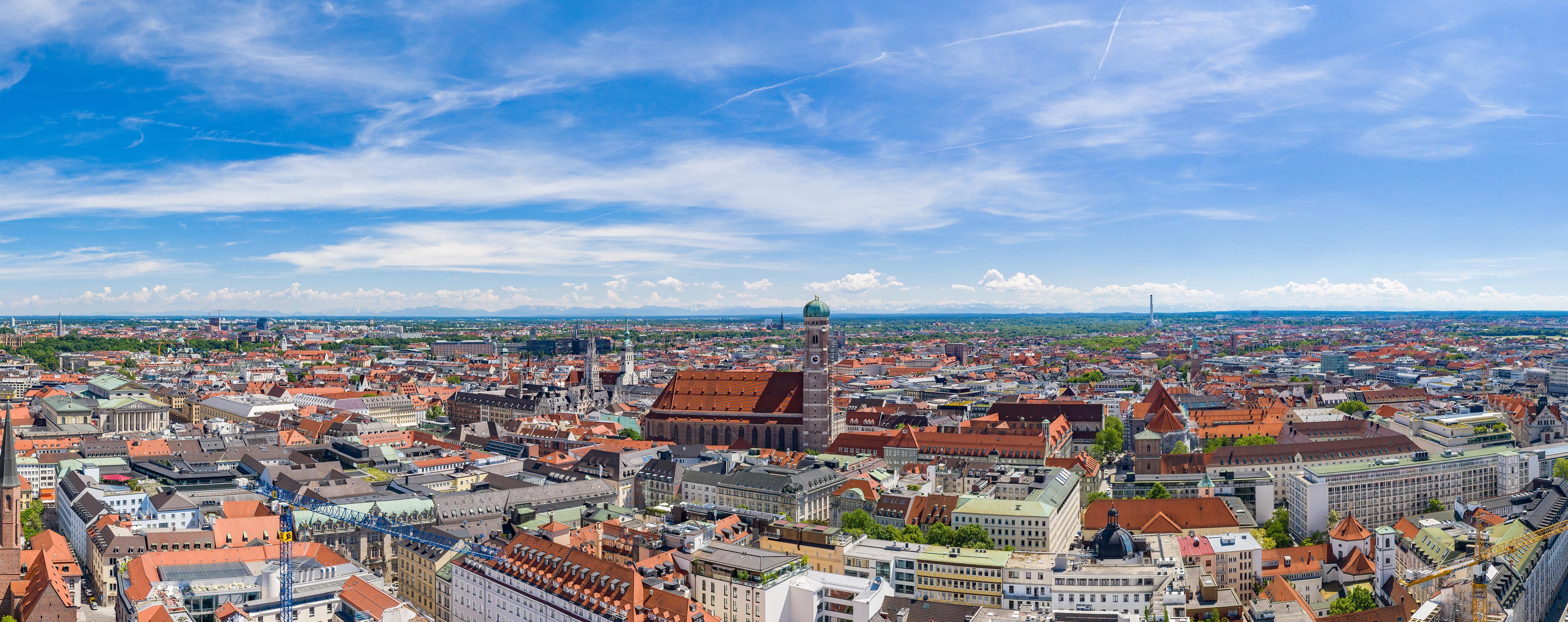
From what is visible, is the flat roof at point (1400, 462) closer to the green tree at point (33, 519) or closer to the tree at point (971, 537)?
the tree at point (971, 537)

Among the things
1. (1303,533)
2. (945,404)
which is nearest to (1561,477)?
(1303,533)

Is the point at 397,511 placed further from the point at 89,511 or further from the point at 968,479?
the point at 968,479

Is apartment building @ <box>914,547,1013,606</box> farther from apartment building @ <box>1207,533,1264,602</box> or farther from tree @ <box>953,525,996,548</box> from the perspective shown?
apartment building @ <box>1207,533,1264,602</box>

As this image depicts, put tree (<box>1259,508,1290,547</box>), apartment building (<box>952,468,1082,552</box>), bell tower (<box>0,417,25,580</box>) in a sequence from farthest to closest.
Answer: tree (<box>1259,508,1290,547</box>)
apartment building (<box>952,468,1082,552</box>)
bell tower (<box>0,417,25,580</box>)

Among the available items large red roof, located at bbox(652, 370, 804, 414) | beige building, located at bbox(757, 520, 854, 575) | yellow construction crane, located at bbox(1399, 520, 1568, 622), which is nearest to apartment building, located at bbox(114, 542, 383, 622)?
beige building, located at bbox(757, 520, 854, 575)

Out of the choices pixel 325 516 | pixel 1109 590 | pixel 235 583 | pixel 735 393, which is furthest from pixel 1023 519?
A: pixel 735 393

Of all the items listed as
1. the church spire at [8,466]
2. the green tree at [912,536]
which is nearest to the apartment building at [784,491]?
the green tree at [912,536]

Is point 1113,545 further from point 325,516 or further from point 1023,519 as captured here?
point 325,516
